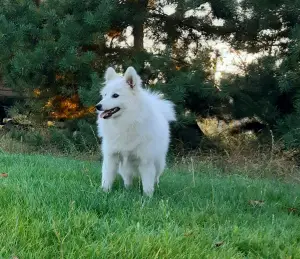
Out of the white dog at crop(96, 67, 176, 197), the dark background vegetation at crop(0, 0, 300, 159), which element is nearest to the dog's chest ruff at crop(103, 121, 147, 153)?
the white dog at crop(96, 67, 176, 197)

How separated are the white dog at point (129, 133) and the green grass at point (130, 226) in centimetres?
57

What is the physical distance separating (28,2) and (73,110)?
249cm

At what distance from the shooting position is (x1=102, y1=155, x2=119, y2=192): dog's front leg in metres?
3.96

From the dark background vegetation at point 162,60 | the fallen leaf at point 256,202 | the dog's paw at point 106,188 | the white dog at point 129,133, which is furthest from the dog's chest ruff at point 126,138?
the dark background vegetation at point 162,60

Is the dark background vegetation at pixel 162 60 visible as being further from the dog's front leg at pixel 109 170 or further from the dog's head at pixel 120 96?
the dog's front leg at pixel 109 170

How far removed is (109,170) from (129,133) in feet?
1.34

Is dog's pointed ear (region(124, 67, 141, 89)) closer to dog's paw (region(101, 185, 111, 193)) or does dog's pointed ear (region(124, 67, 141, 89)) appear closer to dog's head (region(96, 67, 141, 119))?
dog's head (region(96, 67, 141, 119))

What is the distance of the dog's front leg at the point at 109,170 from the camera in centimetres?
396

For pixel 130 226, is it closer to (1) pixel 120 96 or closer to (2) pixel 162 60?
(1) pixel 120 96

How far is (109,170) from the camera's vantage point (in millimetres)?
3984

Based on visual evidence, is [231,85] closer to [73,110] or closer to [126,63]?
[126,63]

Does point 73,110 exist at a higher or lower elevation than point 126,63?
lower

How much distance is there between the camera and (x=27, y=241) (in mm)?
1933

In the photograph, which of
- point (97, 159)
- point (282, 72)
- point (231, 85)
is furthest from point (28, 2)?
point (282, 72)
